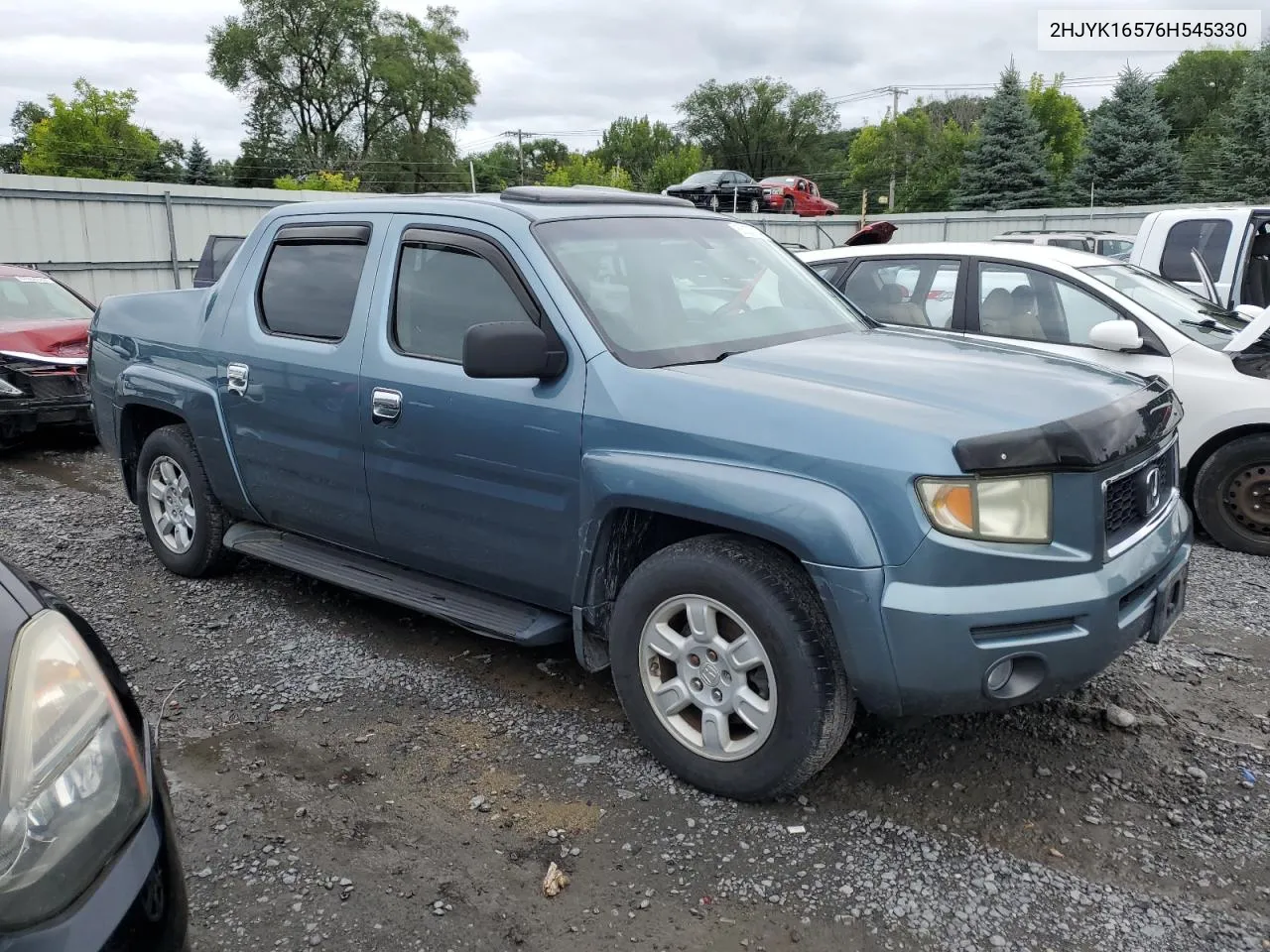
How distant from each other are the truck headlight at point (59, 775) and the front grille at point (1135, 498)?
8.24 ft

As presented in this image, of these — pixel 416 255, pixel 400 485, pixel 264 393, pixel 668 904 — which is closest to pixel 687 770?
pixel 668 904

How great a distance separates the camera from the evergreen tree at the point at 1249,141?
1238 inches

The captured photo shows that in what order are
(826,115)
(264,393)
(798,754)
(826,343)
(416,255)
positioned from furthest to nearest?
1. (826,115)
2. (264,393)
3. (416,255)
4. (826,343)
5. (798,754)

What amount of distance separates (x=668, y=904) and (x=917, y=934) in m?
0.64

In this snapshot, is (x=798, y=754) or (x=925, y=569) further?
(x=798, y=754)

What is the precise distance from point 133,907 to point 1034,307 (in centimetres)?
576

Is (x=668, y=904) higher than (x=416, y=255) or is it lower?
lower

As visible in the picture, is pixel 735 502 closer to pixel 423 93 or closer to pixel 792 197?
pixel 792 197

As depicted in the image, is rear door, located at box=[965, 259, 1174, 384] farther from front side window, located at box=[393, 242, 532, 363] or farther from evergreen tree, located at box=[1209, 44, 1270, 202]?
evergreen tree, located at box=[1209, 44, 1270, 202]

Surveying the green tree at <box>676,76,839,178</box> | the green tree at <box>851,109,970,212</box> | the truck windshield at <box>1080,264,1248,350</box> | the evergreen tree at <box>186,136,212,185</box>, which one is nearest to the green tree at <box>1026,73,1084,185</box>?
the green tree at <box>851,109,970,212</box>

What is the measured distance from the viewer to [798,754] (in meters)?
2.91

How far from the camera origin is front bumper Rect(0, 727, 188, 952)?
59.0 inches

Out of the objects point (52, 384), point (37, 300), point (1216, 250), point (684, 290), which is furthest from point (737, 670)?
point (37, 300)

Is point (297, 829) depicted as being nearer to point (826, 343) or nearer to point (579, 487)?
point (579, 487)
